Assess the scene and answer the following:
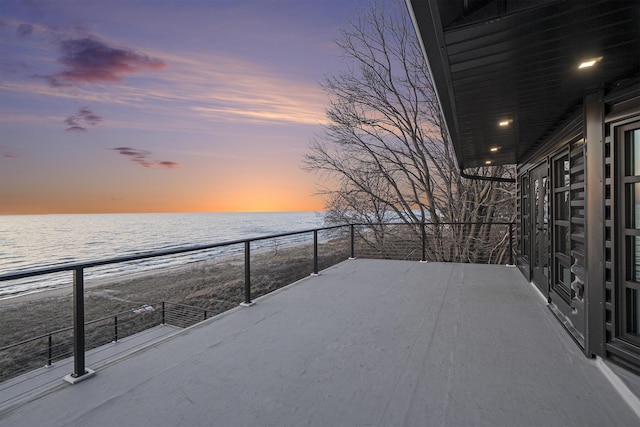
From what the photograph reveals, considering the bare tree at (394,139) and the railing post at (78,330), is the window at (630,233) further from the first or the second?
the bare tree at (394,139)

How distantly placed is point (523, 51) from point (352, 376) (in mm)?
2085

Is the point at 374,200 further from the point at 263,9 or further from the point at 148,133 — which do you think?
the point at 148,133

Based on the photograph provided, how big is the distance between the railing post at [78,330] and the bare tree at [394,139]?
340 inches

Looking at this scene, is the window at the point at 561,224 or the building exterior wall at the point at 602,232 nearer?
the building exterior wall at the point at 602,232

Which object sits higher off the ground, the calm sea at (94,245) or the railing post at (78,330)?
the railing post at (78,330)

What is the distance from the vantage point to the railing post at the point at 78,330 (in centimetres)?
198

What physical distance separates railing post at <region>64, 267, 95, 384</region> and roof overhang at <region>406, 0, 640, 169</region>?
7.76 feet

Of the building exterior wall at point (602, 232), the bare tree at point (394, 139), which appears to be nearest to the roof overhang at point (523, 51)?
the building exterior wall at point (602, 232)

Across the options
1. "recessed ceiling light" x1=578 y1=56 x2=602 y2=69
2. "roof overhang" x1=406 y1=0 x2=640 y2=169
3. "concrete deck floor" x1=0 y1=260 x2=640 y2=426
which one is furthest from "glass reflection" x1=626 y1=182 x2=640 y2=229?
"concrete deck floor" x1=0 y1=260 x2=640 y2=426

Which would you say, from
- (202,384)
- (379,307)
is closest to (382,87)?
(379,307)

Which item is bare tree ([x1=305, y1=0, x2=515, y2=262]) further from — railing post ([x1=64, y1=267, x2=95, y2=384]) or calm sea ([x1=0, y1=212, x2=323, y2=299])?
railing post ([x1=64, y1=267, x2=95, y2=384])

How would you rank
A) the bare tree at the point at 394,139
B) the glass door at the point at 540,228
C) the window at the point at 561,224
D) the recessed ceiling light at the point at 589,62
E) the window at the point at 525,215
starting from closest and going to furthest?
the recessed ceiling light at the point at 589,62 → the window at the point at 561,224 → the glass door at the point at 540,228 → the window at the point at 525,215 → the bare tree at the point at 394,139

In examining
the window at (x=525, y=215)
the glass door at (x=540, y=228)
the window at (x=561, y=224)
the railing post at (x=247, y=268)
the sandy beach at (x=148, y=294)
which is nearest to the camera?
the window at (x=561, y=224)

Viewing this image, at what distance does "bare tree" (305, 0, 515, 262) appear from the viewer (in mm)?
9578
